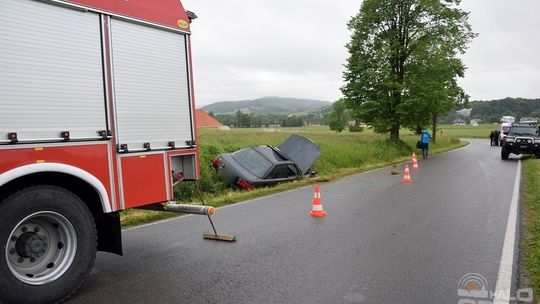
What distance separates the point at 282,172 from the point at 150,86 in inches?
352

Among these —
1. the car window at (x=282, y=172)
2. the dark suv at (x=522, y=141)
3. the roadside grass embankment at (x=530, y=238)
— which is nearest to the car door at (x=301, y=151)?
the car window at (x=282, y=172)

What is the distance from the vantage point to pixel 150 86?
5.14 m

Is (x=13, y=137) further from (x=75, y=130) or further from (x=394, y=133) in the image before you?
(x=394, y=133)

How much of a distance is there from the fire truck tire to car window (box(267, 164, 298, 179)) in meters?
9.11

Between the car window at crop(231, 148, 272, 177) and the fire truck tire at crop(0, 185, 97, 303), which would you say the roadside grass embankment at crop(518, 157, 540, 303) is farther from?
the car window at crop(231, 148, 272, 177)

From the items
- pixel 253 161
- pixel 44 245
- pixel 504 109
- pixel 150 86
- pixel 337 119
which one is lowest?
pixel 337 119

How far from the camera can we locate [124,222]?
799 centimetres

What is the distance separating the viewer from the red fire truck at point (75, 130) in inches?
150

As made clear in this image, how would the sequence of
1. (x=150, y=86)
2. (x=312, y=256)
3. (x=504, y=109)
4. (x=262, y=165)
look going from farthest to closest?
(x=504, y=109)
(x=262, y=165)
(x=312, y=256)
(x=150, y=86)

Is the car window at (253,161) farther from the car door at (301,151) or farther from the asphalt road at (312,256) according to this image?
the asphalt road at (312,256)

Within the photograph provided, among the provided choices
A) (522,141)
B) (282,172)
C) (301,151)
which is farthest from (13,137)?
(522,141)

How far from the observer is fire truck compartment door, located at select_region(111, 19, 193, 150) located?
15.7ft

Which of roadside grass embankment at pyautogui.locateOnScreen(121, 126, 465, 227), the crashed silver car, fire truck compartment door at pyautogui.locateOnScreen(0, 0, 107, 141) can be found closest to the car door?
the crashed silver car

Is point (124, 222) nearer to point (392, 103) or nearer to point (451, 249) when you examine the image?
point (451, 249)
